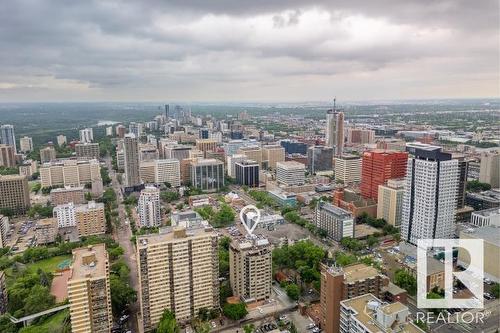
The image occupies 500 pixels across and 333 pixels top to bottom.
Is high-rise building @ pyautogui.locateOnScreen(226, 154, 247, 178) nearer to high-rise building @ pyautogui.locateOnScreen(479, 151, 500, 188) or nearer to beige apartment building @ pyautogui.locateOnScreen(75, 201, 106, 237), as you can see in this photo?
beige apartment building @ pyautogui.locateOnScreen(75, 201, 106, 237)

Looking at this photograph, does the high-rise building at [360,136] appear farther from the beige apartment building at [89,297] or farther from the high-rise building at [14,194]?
the beige apartment building at [89,297]

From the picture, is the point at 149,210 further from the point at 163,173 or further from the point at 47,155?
the point at 47,155

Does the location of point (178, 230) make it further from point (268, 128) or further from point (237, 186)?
point (268, 128)

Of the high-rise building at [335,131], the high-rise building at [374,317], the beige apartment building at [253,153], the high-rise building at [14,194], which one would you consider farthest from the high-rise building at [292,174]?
the high-rise building at [374,317]

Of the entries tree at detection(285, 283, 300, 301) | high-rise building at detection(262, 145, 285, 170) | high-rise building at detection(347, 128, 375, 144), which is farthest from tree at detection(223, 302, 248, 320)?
high-rise building at detection(347, 128, 375, 144)

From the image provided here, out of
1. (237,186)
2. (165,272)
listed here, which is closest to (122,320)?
(165,272)

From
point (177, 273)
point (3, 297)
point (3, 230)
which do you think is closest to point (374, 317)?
point (177, 273)
